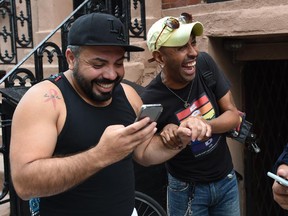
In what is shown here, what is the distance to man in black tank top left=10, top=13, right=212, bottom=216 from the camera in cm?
176

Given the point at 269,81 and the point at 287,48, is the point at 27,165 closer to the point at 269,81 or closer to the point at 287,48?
the point at 287,48

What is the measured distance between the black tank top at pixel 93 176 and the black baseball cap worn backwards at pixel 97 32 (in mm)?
259

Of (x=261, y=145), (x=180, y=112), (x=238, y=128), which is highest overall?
(x=180, y=112)

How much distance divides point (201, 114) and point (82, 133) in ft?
3.54

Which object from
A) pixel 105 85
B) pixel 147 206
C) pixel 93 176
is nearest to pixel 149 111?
pixel 105 85

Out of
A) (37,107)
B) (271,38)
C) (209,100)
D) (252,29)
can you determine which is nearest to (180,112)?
(209,100)

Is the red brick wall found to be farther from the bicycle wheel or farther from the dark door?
the bicycle wheel

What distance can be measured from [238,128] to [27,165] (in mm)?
1870

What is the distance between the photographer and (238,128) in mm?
3084

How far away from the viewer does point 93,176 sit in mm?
2016

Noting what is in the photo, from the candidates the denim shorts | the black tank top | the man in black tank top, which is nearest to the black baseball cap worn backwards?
the man in black tank top

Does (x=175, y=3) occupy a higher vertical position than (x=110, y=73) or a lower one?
higher

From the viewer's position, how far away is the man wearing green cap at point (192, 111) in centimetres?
259

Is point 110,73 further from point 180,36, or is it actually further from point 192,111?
point 192,111
